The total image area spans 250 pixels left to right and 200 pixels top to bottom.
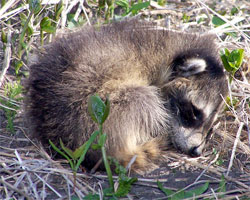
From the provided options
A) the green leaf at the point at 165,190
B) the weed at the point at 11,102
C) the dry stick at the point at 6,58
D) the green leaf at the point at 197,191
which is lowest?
the green leaf at the point at 197,191

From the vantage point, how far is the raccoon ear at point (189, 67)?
401 cm

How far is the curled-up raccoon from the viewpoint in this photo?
11.5 feet

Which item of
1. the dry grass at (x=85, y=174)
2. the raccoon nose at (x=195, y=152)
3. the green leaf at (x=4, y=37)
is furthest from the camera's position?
the green leaf at (x=4, y=37)

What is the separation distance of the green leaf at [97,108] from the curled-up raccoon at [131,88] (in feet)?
1.66

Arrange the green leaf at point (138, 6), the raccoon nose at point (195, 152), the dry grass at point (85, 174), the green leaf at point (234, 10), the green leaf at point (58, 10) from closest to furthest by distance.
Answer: the dry grass at point (85, 174) < the raccoon nose at point (195, 152) < the green leaf at point (58, 10) < the green leaf at point (138, 6) < the green leaf at point (234, 10)

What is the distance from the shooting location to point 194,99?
4.17m

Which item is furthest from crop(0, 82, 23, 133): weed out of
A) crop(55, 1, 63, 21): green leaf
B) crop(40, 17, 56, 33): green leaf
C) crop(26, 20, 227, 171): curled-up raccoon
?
crop(55, 1, 63, 21): green leaf

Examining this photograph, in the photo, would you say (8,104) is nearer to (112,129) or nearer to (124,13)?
(112,129)

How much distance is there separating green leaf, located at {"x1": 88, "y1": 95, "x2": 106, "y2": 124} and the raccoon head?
4.29 feet

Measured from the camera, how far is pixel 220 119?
170 inches

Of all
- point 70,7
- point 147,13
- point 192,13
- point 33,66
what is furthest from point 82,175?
point 192,13

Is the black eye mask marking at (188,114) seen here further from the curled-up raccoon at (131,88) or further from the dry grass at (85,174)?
the dry grass at (85,174)

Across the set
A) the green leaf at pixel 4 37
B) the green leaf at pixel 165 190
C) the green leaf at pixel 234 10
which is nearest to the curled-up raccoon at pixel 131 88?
the green leaf at pixel 165 190

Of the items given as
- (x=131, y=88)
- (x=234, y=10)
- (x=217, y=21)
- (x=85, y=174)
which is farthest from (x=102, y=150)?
(x=234, y=10)
